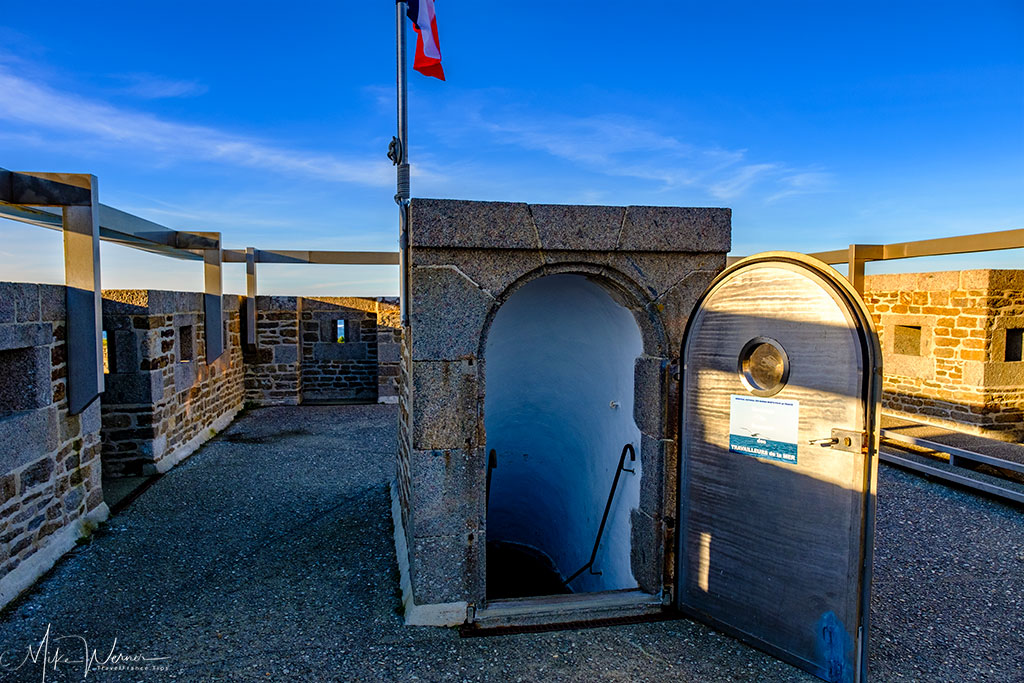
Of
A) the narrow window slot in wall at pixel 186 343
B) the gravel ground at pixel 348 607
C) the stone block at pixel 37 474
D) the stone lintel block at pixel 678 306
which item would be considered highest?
the stone lintel block at pixel 678 306

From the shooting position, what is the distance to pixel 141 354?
712cm

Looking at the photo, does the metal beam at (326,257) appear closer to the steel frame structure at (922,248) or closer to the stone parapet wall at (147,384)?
the stone parapet wall at (147,384)

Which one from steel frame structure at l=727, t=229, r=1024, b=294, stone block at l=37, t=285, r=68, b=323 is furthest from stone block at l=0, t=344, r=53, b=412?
steel frame structure at l=727, t=229, r=1024, b=294

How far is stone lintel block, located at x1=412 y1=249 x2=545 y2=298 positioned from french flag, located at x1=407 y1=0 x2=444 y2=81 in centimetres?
201

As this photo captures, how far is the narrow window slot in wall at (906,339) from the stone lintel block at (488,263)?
→ 31.1 feet

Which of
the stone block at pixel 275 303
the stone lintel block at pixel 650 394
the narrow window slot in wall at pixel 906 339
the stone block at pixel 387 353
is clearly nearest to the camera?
the stone lintel block at pixel 650 394

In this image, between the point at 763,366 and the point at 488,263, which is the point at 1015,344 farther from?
the point at 488,263

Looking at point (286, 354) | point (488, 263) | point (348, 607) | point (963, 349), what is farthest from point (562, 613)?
point (286, 354)

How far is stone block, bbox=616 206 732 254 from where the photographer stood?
12.5 feet

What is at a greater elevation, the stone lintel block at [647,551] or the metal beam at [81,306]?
the metal beam at [81,306]

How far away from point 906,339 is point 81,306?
39.5ft

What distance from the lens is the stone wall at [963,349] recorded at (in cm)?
900

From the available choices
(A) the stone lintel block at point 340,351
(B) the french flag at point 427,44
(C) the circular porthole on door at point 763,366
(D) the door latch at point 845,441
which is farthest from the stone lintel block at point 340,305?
(D) the door latch at point 845,441

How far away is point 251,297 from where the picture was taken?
11828 millimetres
